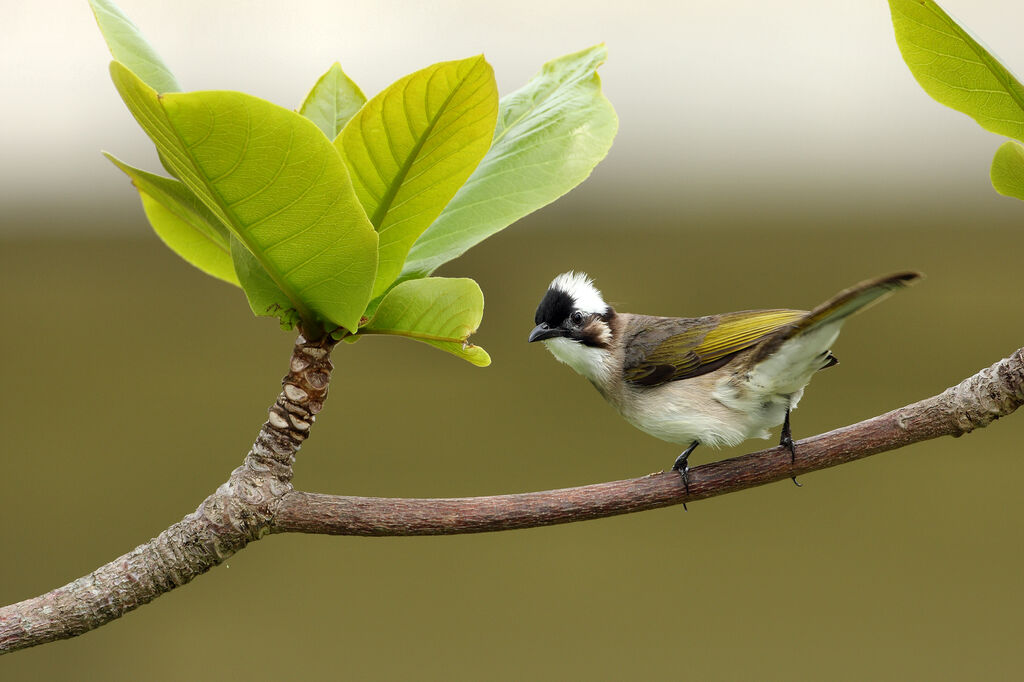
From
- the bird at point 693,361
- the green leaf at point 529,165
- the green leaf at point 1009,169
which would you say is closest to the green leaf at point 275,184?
the green leaf at point 529,165

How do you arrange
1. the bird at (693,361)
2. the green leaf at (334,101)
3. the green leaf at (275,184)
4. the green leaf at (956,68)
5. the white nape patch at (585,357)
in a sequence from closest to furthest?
the green leaf at (275,184)
the green leaf at (956,68)
the green leaf at (334,101)
the bird at (693,361)
the white nape patch at (585,357)

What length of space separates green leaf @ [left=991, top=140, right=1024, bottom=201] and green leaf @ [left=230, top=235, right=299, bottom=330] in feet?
1.69

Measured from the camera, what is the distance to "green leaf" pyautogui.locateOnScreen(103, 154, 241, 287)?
0.67 metres

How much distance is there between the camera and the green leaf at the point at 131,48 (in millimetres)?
594

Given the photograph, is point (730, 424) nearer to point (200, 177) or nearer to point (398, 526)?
point (398, 526)

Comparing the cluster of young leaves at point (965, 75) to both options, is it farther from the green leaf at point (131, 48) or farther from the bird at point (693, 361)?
the green leaf at point (131, 48)

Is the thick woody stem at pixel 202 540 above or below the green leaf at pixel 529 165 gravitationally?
below

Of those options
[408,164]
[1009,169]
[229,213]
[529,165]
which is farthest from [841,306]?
[229,213]

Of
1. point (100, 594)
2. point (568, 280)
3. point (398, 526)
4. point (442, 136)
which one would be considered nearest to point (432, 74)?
point (442, 136)

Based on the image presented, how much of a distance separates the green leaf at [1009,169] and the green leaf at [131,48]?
585 millimetres

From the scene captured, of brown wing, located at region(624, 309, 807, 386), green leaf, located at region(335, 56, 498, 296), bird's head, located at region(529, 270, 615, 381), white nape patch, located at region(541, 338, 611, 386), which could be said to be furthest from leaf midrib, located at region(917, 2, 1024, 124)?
white nape patch, located at region(541, 338, 611, 386)

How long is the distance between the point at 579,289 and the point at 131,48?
2.48 ft

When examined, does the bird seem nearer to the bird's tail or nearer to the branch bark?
the bird's tail

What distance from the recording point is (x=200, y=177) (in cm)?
55
